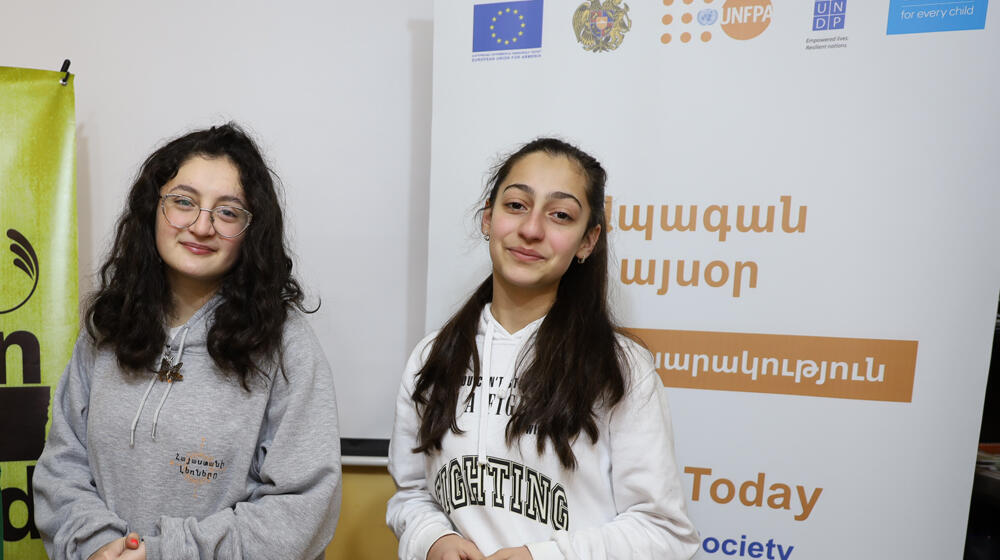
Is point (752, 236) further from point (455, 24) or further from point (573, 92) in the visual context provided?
point (455, 24)

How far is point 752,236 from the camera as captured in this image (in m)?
1.48

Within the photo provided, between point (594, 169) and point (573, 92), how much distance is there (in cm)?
44

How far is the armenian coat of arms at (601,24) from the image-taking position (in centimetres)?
150

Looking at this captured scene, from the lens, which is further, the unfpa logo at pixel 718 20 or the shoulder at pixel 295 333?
the unfpa logo at pixel 718 20

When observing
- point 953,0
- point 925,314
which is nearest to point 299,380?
point 925,314

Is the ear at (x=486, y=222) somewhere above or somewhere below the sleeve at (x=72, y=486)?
above

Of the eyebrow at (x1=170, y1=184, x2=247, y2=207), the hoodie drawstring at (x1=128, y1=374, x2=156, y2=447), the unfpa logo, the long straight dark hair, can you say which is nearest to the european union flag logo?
the unfpa logo

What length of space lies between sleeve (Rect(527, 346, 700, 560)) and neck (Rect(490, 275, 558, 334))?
0.23 meters

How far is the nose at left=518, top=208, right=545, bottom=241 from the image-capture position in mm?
1089

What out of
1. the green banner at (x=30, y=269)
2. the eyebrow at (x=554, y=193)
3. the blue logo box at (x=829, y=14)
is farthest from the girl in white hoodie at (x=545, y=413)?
the green banner at (x=30, y=269)

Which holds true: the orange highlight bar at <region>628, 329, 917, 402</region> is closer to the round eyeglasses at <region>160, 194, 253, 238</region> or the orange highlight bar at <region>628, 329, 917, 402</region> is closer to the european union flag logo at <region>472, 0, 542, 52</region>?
the european union flag logo at <region>472, 0, 542, 52</region>

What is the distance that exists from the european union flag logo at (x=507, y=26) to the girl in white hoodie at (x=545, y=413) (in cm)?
53

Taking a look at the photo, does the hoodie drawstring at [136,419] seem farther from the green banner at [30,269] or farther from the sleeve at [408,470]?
the green banner at [30,269]

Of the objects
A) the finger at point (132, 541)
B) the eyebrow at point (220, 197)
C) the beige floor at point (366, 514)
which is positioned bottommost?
the beige floor at point (366, 514)
